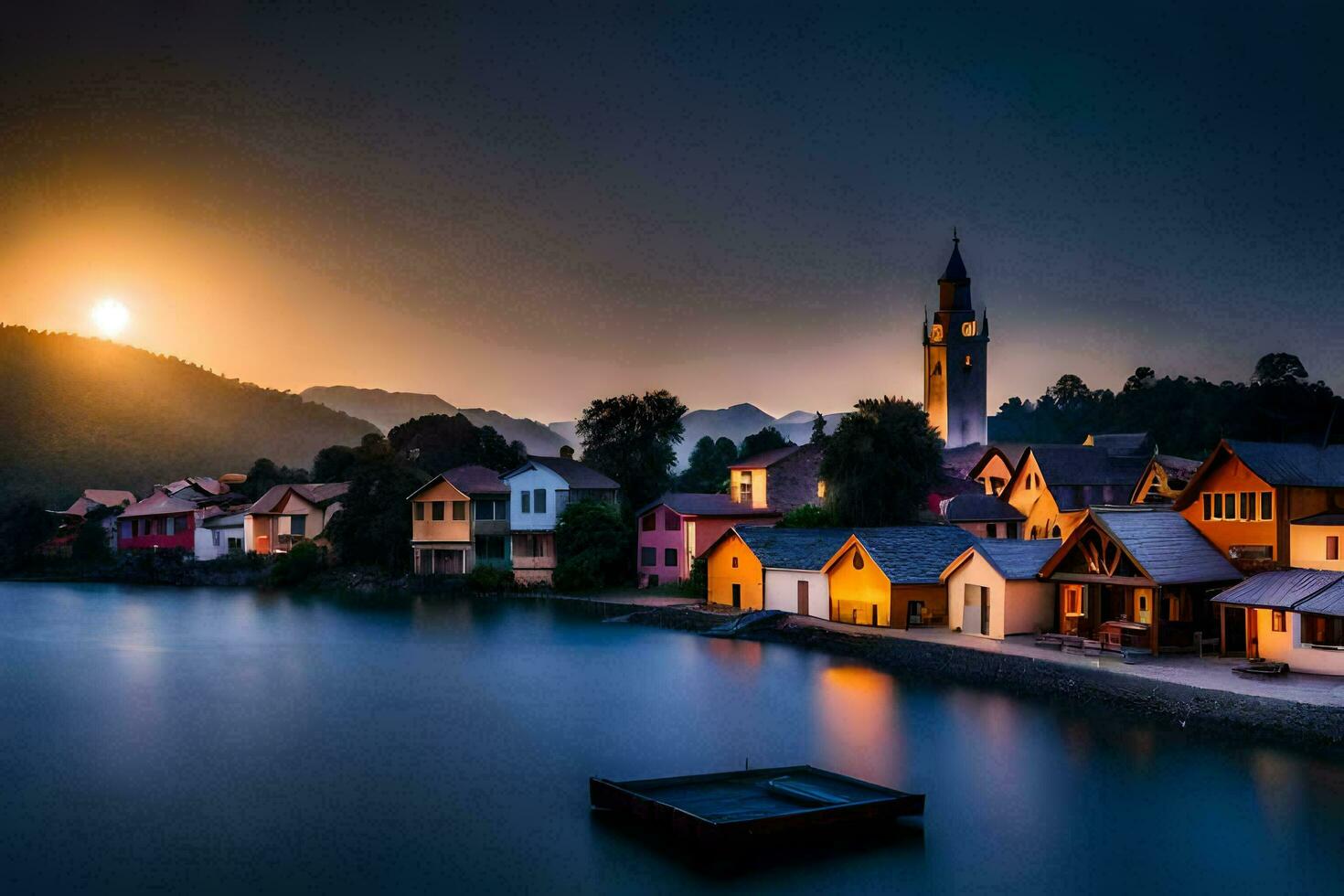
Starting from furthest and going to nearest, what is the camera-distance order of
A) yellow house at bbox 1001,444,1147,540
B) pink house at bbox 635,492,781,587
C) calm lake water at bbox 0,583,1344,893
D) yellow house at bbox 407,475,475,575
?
yellow house at bbox 407,475,475,575, yellow house at bbox 1001,444,1147,540, pink house at bbox 635,492,781,587, calm lake water at bbox 0,583,1344,893

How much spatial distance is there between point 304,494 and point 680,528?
27611mm

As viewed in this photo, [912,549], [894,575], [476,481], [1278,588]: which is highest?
[476,481]

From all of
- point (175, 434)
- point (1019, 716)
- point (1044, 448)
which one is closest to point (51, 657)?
point (1019, 716)

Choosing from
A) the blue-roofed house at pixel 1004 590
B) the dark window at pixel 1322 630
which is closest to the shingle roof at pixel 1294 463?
the dark window at pixel 1322 630

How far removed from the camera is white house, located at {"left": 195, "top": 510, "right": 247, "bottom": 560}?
74.8 metres

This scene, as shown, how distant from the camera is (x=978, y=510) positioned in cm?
5784

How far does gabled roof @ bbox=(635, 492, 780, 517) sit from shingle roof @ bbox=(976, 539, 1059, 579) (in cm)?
1971

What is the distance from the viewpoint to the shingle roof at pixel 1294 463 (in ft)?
103

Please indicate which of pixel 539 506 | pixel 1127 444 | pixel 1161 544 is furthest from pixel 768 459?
pixel 1161 544

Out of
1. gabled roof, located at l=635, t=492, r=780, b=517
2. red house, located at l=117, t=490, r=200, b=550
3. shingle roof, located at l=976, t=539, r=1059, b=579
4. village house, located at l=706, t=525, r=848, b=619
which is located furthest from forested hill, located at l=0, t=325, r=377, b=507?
shingle roof, located at l=976, t=539, r=1059, b=579

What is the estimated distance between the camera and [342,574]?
2581 inches

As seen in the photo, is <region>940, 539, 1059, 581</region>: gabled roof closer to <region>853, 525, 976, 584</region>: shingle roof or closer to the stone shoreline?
<region>853, 525, 976, 584</region>: shingle roof

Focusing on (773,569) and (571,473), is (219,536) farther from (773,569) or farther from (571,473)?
(773,569)

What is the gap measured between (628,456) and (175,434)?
86.3m
